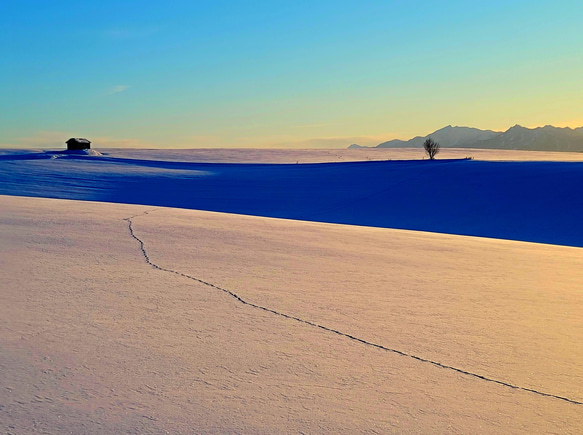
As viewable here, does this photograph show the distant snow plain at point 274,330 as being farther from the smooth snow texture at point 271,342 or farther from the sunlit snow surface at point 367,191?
the sunlit snow surface at point 367,191

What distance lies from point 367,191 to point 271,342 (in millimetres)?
26741

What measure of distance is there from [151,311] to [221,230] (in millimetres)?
5504

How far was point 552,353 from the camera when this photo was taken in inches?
168

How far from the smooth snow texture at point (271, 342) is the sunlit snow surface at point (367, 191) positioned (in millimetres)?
14556

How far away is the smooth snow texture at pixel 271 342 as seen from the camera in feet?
9.98

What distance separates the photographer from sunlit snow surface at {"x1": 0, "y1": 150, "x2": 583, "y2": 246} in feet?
74.9

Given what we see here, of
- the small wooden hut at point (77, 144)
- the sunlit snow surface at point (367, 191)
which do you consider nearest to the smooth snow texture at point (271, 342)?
the sunlit snow surface at point (367, 191)

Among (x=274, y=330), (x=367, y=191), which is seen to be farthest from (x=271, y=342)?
(x=367, y=191)

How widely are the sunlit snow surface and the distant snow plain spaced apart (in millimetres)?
12491

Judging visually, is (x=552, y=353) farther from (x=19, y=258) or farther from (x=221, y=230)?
(x=221, y=230)

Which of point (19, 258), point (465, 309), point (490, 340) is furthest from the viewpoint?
point (19, 258)

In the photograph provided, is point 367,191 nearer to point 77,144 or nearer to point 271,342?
point 271,342

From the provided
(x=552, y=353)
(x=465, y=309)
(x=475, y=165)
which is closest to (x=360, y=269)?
(x=465, y=309)

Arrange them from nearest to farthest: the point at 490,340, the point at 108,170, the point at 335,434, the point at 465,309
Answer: the point at 335,434 → the point at 490,340 → the point at 465,309 → the point at 108,170
